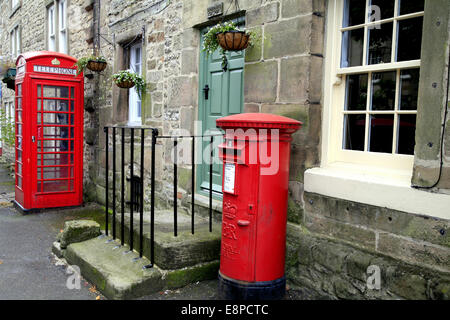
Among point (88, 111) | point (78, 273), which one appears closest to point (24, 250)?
point (78, 273)

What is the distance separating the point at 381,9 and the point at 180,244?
2.75 meters

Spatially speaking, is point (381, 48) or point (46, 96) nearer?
point (381, 48)

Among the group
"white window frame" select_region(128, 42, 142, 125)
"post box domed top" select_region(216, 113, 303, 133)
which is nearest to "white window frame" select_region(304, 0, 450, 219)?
"post box domed top" select_region(216, 113, 303, 133)

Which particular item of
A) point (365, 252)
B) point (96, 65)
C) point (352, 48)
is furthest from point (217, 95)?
point (96, 65)

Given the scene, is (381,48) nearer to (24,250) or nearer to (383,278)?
(383,278)

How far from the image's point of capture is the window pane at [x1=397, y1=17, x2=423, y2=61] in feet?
10.5

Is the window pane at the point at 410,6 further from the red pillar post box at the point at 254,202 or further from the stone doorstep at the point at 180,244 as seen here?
the stone doorstep at the point at 180,244

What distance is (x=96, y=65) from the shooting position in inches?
302

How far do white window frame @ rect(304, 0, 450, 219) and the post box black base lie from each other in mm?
925

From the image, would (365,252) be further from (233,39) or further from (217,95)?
(217,95)

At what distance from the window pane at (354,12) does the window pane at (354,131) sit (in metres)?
0.82

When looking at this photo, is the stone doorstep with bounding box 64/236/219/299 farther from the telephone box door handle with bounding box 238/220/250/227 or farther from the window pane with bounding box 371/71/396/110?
the window pane with bounding box 371/71/396/110

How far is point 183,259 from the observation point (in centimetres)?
401
